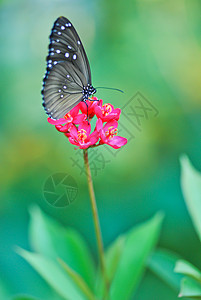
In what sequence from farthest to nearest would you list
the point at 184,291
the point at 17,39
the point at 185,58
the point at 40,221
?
the point at 17,39
the point at 185,58
the point at 40,221
the point at 184,291

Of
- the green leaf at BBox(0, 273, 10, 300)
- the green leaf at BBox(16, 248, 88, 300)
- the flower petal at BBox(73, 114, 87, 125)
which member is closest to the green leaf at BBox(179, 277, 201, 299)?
the green leaf at BBox(16, 248, 88, 300)

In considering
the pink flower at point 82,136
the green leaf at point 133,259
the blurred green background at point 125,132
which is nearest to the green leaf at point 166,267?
the green leaf at point 133,259

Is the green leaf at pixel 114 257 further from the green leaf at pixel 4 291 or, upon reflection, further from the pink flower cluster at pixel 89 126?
the green leaf at pixel 4 291

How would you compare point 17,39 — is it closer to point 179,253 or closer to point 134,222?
point 134,222

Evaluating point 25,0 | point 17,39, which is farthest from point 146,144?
point 25,0

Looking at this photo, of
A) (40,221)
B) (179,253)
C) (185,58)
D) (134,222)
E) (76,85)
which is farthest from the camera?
(185,58)

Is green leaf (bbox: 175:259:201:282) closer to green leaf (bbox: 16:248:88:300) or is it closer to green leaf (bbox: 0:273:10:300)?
green leaf (bbox: 16:248:88:300)

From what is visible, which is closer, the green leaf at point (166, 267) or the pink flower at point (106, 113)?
the pink flower at point (106, 113)
